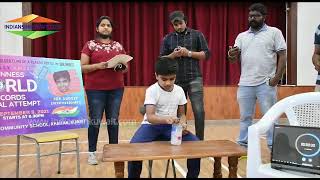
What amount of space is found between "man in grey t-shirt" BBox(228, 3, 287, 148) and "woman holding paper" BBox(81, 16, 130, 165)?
117 centimetres

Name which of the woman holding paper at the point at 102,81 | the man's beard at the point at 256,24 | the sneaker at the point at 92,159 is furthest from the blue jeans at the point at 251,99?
the sneaker at the point at 92,159

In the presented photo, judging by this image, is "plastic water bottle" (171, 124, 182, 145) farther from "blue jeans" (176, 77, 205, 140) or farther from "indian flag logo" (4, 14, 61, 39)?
"indian flag logo" (4, 14, 61, 39)

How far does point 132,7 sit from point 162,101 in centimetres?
544

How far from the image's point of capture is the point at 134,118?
6750 millimetres

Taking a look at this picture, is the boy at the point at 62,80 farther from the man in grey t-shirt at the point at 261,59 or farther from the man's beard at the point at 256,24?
the man's beard at the point at 256,24

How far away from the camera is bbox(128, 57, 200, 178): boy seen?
248 cm

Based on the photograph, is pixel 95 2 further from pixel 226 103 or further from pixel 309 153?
pixel 309 153

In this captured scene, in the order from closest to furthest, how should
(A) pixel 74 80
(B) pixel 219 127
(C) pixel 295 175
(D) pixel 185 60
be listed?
(C) pixel 295 175
(A) pixel 74 80
(D) pixel 185 60
(B) pixel 219 127

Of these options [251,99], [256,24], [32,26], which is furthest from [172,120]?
[32,26]

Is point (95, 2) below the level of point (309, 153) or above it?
above

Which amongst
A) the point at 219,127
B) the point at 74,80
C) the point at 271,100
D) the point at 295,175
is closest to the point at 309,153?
the point at 295,175

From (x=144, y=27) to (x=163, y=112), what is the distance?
5378 millimetres

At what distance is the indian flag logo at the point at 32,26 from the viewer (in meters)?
6.51

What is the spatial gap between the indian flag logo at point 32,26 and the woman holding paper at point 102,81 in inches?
138
